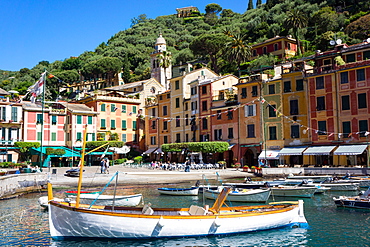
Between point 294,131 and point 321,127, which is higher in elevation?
point 321,127

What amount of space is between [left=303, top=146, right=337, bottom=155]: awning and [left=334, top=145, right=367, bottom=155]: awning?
0.99 m

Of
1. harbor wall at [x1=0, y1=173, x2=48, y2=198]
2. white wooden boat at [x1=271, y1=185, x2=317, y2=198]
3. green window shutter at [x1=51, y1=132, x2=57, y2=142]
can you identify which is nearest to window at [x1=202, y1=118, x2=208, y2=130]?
green window shutter at [x1=51, y1=132, x2=57, y2=142]

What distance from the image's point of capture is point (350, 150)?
4494cm

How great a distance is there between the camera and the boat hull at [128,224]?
1684cm

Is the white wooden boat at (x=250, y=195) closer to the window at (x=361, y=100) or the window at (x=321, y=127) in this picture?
the window at (x=321, y=127)

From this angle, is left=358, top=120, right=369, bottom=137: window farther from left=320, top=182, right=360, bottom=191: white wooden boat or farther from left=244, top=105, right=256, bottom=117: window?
left=244, top=105, right=256, bottom=117: window

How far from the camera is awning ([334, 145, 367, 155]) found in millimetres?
44094

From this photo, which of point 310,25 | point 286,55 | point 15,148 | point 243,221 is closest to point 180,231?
point 243,221

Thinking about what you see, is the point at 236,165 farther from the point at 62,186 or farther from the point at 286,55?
the point at 286,55

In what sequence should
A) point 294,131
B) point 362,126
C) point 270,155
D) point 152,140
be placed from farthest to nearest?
1. point 152,140
2. point 270,155
3. point 294,131
4. point 362,126

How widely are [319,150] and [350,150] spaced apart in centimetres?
382

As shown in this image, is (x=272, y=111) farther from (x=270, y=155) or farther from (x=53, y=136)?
(x=53, y=136)

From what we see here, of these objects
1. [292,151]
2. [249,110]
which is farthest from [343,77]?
[249,110]

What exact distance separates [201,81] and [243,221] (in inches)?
1828
